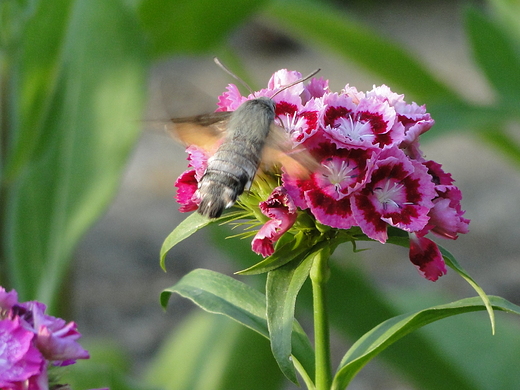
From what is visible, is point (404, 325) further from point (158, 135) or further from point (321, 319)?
point (158, 135)

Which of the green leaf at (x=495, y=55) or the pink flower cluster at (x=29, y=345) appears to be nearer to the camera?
the pink flower cluster at (x=29, y=345)

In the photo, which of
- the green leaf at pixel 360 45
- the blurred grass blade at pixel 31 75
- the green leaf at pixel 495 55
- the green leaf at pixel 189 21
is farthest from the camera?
the green leaf at pixel 360 45

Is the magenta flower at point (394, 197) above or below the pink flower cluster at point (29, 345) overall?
above

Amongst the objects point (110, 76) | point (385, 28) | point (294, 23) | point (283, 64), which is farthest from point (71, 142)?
point (385, 28)

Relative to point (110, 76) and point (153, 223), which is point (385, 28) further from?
point (110, 76)

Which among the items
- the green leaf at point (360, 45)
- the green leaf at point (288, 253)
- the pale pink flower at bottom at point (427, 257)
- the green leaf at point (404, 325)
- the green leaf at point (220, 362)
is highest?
the pale pink flower at bottom at point (427, 257)

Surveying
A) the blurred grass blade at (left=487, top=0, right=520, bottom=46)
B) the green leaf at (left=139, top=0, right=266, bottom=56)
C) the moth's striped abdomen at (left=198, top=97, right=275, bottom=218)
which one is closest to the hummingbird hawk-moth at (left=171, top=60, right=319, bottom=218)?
the moth's striped abdomen at (left=198, top=97, right=275, bottom=218)

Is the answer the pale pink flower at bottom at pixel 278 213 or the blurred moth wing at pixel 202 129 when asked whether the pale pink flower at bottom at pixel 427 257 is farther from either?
the blurred moth wing at pixel 202 129

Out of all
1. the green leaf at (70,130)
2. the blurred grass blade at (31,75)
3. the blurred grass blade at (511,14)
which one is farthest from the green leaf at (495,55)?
the blurred grass blade at (31,75)
